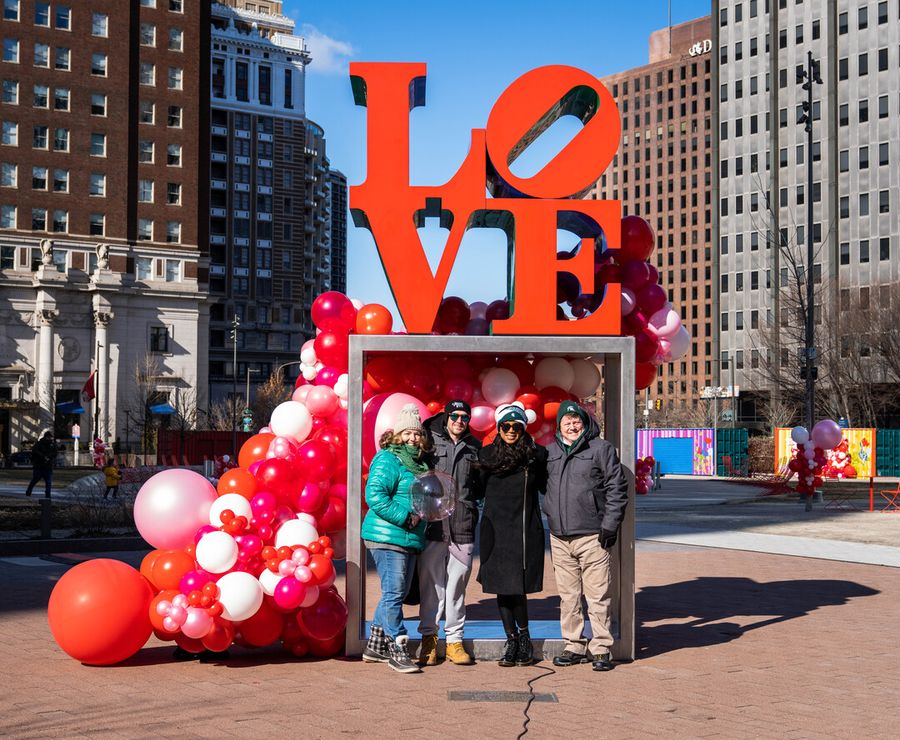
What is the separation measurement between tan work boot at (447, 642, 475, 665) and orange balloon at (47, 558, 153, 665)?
240 centimetres

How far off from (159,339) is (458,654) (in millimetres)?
73858

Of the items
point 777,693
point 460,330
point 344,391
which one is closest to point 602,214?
point 460,330

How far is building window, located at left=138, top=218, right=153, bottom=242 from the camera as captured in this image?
8150cm

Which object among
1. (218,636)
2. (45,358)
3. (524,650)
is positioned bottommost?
(524,650)

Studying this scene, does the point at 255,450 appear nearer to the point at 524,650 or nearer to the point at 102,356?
the point at 524,650

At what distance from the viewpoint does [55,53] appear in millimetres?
78812

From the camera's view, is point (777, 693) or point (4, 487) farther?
point (4, 487)

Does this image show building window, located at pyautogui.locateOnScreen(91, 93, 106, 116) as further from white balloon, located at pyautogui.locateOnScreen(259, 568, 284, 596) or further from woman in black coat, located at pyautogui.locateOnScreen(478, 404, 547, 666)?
woman in black coat, located at pyautogui.locateOnScreen(478, 404, 547, 666)

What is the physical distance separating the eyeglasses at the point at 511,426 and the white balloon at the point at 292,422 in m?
2.14

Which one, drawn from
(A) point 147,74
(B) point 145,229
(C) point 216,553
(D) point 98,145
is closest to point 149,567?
(C) point 216,553

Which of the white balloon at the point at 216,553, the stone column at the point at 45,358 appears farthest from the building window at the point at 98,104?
the white balloon at the point at 216,553

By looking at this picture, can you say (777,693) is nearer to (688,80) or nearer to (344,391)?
(344,391)

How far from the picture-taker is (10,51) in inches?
3034

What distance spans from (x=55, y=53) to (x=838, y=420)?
56.0m
